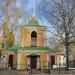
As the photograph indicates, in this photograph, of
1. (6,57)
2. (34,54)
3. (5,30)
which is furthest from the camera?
(6,57)

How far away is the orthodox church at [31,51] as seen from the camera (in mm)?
48938

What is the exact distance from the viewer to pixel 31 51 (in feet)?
161

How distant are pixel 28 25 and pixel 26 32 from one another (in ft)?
4.53

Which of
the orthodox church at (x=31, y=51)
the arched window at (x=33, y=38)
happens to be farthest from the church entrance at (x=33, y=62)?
the arched window at (x=33, y=38)

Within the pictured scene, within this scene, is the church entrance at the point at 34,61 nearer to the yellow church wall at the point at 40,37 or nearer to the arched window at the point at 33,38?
the yellow church wall at the point at 40,37

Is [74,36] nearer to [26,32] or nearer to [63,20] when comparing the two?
[63,20]

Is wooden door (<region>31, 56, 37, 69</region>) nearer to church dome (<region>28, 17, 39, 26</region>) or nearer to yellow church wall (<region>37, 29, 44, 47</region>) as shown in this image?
yellow church wall (<region>37, 29, 44, 47</region>)

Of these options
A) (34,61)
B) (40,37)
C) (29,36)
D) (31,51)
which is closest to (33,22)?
(29,36)

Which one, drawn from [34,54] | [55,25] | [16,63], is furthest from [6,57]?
[55,25]

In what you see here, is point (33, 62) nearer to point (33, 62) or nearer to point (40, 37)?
A: point (33, 62)

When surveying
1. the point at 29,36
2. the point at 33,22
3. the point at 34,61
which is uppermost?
the point at 33,22

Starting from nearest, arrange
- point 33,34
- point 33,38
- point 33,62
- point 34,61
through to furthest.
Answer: point 33,62 < point 34,61 < point 33,34 < point 33,38

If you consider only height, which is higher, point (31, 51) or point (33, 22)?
point (33, 22)

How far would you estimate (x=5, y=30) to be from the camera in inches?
1518
